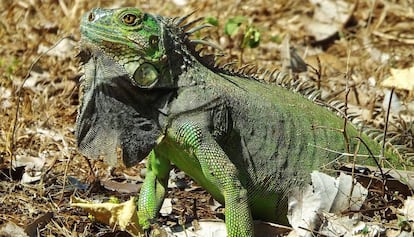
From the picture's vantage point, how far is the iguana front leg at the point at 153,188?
5762 millimetres

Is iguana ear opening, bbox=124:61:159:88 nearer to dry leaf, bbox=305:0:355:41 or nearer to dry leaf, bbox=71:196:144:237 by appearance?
dry leaf, bbox=71:196:144:237

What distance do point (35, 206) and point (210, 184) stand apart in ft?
4.78

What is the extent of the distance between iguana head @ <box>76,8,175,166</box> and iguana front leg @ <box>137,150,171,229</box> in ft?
1.18

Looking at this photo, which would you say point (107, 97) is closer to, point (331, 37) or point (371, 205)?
point (371, 205)

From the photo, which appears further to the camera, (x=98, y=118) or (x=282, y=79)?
(x=282, y=79)

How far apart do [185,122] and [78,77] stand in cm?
317

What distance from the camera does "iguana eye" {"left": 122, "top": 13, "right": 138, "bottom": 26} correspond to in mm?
5363

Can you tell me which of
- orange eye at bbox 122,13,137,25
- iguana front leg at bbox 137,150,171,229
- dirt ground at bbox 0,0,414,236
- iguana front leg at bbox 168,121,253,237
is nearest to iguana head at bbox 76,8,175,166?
orange eye at bbox 122,13,137,25

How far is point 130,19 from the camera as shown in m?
5.37

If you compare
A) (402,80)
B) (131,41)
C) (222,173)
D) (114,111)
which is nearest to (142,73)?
(131,41)

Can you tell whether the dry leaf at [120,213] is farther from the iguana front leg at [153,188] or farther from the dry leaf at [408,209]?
the dry leaf at [408,209]

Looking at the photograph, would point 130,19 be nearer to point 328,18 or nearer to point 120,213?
point 120,213

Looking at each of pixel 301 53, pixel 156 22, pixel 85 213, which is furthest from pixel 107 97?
pixel 301 53

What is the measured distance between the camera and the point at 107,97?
18.0 ft
